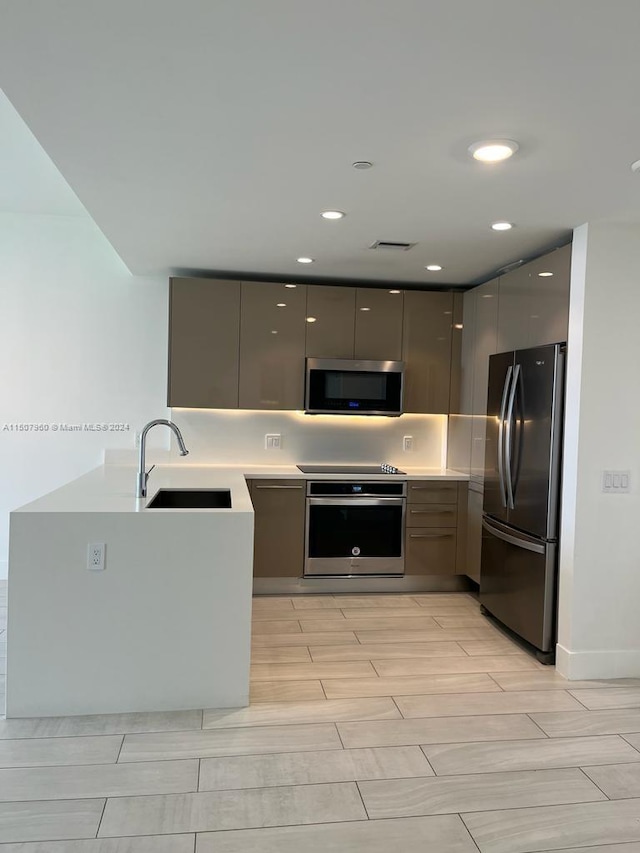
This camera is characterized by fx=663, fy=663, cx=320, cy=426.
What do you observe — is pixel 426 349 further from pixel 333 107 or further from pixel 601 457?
pixel 333 107

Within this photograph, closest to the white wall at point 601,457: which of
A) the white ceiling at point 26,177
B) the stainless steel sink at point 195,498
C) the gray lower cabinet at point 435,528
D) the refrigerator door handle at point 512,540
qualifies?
the refrigerator door handle at point 512,540

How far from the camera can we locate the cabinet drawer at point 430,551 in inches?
196

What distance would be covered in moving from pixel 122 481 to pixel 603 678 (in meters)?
→ 2.88

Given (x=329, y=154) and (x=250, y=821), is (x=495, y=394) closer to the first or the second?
(x=329, y=154)

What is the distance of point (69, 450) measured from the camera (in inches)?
201

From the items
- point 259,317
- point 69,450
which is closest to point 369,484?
point 259,317

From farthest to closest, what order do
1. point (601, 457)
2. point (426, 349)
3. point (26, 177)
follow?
point (426, 349) < point (26, 177) < point (601, 457)

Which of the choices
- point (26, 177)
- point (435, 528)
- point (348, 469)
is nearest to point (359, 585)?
point (435, 528)

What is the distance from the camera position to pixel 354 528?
491 centimetres

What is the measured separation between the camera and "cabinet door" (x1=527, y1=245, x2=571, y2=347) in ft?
11.8

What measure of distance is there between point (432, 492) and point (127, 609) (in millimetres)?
2694

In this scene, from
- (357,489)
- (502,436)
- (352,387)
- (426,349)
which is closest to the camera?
(502,436)

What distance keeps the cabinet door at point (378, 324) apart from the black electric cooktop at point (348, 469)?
0.86 meters

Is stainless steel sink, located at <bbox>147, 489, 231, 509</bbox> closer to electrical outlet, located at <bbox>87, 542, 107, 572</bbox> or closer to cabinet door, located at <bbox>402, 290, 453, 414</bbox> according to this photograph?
electrical outlet, located at <bbox>87, 542, 107, 572</bbox>
